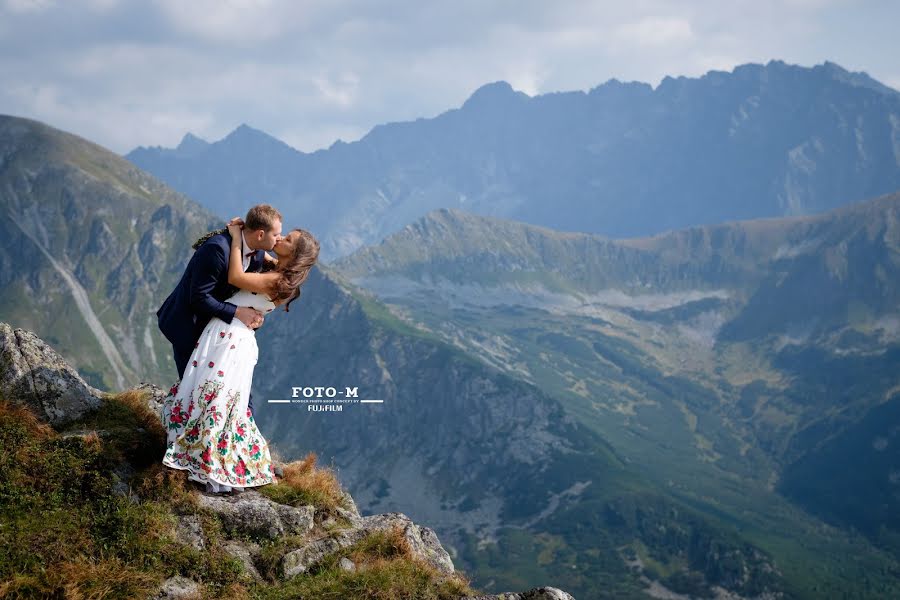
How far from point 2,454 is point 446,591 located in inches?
316

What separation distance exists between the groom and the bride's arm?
12 centimetres

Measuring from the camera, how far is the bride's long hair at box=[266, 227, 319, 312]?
41.1 feet

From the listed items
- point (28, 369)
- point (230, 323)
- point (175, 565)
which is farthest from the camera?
point (28, 369)

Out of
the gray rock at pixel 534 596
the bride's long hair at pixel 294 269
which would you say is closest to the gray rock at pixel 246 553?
the gray rock at pixel 534 596

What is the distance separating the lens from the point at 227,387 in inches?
490

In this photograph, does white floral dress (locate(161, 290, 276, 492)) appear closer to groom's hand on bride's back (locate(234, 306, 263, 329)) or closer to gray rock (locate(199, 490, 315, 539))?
groom's hand on bride's back (locate(234, 306, 263, 329))

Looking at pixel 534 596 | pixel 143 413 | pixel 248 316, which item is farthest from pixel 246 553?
pixel 534 596

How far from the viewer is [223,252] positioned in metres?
12.4

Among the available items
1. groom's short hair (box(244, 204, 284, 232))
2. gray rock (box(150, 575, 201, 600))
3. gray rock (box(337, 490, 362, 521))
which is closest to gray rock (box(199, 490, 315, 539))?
gray rock (box(337, 490, 362, 521))

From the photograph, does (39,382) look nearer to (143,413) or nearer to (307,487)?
(143,413)

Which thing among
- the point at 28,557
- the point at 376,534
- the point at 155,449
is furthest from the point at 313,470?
the point at 28,557

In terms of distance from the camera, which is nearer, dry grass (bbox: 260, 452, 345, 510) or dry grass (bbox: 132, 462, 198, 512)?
dry grass (bbox: 132, 462, 198, 512)

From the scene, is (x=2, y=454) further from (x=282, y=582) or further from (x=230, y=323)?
(x=282, y=582)

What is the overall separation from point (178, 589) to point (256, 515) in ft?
6.91
